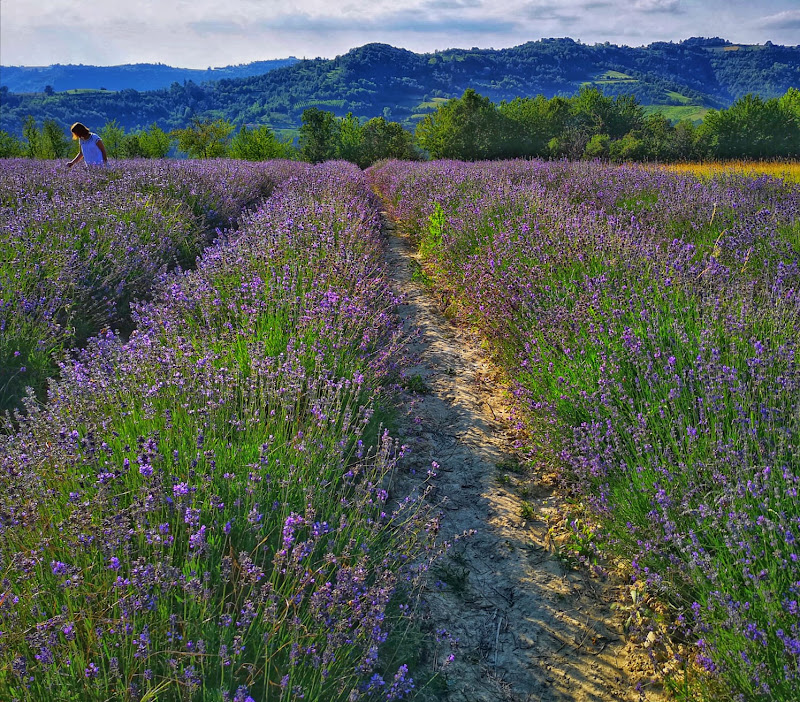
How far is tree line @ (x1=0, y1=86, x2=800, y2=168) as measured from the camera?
3381 cm

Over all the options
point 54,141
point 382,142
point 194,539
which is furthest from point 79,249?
point 382,142

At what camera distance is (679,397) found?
2559 millimetres

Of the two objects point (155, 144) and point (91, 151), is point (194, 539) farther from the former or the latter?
point (155, 144)

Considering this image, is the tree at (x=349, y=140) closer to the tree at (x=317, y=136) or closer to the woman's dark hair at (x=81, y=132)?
the tree at (x=317, y=136)

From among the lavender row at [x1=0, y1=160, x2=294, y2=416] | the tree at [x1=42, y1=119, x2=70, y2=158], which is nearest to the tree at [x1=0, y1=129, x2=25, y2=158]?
the tree at [x1=42, y1=119, x2=70, y2=158]

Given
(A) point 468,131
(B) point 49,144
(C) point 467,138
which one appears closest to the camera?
(B) point 49,144

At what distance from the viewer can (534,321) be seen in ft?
12.8

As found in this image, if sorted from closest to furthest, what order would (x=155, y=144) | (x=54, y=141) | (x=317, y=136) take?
1. (x=54, y=141)
2. (x=155, y=144)
3. (x=317, y=136)

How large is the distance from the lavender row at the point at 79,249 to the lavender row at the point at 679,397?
332 centimetres

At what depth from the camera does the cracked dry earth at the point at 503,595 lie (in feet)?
7.02

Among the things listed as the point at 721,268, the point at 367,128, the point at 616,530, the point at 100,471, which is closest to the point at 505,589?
the point at 616,530

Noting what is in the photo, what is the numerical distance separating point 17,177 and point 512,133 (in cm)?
3928

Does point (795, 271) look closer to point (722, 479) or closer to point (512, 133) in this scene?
point (722, 479)

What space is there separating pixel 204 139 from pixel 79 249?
3328 cm
